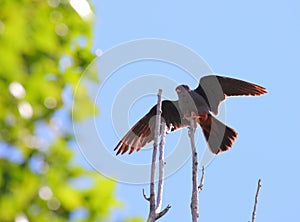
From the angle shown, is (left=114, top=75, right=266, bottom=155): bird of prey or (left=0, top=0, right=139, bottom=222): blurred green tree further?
(left=114, top=75, right=266, bottom=155): bird of prey

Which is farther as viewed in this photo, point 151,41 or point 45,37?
point 151,41

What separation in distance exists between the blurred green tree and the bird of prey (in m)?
5.11

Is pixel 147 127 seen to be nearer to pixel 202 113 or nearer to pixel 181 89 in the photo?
pixel 181 89

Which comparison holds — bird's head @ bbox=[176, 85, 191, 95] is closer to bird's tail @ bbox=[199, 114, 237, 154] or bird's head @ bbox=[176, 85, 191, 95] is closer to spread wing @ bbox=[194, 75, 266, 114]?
spread wing @ bbox=[194, 75, 266, 114]

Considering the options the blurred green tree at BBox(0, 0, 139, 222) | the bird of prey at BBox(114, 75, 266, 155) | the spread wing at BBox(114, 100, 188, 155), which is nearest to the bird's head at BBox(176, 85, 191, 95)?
the bird of prey at BBox(114, 75, 266, 155)

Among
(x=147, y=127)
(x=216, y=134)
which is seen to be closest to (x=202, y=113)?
(x=216, y=134)

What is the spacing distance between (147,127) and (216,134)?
0.81m

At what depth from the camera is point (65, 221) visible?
1.25 m

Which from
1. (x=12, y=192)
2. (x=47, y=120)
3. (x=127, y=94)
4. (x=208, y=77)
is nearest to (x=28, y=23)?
(x=47, y=120)

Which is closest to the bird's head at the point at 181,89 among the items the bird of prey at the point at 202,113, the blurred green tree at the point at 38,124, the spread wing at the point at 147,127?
the bird of prey at the point at 202,113

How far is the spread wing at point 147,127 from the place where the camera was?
6.68 meters

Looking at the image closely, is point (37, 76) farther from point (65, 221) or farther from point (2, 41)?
point (65, 221)

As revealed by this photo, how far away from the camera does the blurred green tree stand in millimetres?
1162

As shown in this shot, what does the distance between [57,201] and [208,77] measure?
635 cm
